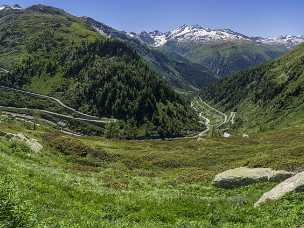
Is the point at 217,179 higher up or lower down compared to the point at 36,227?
lower down

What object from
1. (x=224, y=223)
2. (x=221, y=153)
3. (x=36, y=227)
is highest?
(x=36, y=227)

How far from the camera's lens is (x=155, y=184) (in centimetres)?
4503

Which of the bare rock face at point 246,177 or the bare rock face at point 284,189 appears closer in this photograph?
the bare rock face at point 284,189

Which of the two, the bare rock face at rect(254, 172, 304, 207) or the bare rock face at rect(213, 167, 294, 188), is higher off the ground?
the bare rock face at rect(254, 172, 304, 207)

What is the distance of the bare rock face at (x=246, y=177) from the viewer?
1671 inches

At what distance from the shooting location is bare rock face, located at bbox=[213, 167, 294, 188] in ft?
139

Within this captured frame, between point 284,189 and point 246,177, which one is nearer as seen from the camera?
point 284,189

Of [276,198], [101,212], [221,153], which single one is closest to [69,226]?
[101,212]

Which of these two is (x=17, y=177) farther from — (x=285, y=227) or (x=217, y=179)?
(x=217, y=179)

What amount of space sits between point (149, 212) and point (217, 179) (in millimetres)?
17893

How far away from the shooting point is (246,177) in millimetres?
42719

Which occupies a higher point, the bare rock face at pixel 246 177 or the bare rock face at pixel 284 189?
the bare rock face at pixel 284 189

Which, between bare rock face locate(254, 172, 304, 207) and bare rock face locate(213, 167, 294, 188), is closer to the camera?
bare rock face locate(254, 172, 304, 207)

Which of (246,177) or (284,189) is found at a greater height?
(284,189)
